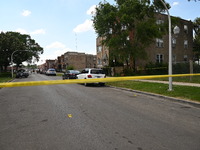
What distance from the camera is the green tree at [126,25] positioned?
2073 centimetres

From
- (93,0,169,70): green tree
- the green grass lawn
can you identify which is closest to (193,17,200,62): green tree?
(93,0,169,70): green tree

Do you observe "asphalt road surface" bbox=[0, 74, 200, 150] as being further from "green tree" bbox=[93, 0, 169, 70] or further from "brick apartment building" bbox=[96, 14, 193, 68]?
"brick apartment building" bbox=[96, 14, 193, 68]

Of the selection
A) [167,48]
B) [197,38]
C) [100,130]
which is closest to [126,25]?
[167,48]

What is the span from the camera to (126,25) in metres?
21.9

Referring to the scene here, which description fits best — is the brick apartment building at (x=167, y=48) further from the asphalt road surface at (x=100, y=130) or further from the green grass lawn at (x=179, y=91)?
the asphalt road surface at (x=100, y=130)

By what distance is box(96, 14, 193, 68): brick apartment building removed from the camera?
97.2 feet

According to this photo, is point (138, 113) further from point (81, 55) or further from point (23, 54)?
point (81, 55)

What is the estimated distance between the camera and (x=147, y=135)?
12.0 feet

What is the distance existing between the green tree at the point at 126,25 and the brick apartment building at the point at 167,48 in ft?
22.0

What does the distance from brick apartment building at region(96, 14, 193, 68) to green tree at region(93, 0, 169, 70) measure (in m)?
6.72

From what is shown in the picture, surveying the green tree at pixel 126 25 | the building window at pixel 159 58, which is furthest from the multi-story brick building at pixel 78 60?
the green tree at pixel 126 25

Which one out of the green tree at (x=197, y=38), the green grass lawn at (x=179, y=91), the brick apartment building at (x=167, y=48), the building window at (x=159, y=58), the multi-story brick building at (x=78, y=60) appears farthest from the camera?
the multi-story brick building at (x=78, y=60)

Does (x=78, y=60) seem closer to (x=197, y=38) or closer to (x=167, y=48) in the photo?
(x=167, y=48)

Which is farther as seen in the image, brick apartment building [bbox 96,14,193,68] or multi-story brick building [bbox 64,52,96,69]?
multi-story brick building [bbox 64,52,96,69]
